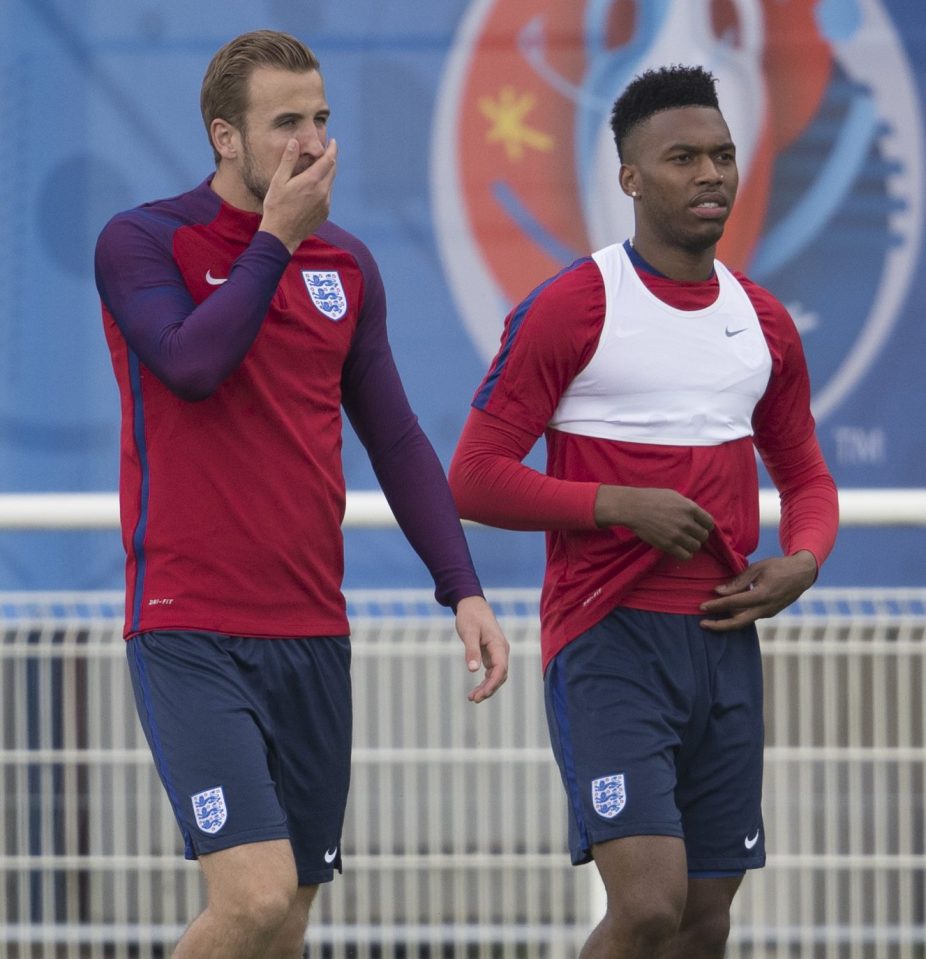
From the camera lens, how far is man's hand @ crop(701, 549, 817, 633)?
3539mm

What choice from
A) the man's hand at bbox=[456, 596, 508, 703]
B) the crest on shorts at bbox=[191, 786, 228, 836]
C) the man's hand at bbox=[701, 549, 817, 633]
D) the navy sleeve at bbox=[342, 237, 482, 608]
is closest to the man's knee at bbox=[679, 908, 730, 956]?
the man's hand at bbox=[701, 549, 817, 633]

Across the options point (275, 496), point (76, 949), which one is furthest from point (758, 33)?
point (76, 949)

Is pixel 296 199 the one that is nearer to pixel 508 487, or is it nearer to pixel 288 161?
pixel 288 161

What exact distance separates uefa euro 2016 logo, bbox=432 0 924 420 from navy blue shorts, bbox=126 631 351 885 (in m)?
2.69

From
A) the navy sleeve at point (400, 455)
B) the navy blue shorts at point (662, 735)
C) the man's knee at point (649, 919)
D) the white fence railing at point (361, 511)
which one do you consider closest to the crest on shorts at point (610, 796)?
the navy blue shorts at point (662, 735)

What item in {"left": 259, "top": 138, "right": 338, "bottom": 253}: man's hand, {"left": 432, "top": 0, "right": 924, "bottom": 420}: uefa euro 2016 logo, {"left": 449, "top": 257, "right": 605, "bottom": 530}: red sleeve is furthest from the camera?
{"left": 432, "top": 0, "right": 924, "bottom": 420}: uefa euro 2016 logo

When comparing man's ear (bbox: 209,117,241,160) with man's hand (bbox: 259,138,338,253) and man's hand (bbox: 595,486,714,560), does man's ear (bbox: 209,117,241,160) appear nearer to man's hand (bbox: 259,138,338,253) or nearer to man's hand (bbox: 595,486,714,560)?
man's hand (bbox: 259,138,338,253)

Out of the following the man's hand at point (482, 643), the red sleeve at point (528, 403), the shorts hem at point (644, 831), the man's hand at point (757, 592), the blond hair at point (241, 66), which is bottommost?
the shorts hem at point (644, 831)

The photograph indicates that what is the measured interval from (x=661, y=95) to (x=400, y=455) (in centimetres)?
92

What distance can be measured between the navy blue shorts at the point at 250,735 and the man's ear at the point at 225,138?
0.91 m

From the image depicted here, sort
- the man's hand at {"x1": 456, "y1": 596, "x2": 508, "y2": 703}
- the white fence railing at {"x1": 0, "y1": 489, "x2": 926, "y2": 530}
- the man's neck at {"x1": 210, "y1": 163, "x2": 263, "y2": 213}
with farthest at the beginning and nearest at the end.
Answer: the white fence railing at {"x1": 0, "y1": 489, "x2": 926, "y2": 530} < the man's neck at {"x1": 210, "y1": 163, "x2": 263, "y2": 213} < the man's hand at {"x1": 456, "y1": 596, "x2": 508, "y2": 703}

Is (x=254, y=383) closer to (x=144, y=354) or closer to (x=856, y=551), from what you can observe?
(x=144, y=354)

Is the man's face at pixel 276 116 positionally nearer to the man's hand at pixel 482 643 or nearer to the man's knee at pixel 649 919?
the man's hand at pixel 482 643

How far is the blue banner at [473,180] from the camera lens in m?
5.74
